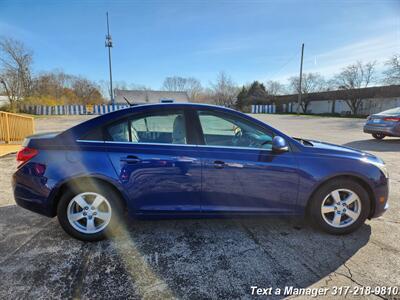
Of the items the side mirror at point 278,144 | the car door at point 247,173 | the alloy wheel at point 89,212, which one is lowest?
the alloy wheel at point 89,212

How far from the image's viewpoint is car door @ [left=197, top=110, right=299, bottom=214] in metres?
2.61

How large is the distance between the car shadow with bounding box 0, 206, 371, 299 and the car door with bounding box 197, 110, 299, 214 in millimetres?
419

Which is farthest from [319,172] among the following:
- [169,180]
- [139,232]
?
[139,232]

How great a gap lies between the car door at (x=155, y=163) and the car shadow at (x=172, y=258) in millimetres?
432

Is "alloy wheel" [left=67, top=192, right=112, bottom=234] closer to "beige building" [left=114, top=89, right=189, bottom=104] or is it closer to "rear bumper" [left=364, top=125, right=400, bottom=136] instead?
"rear bumper" [left=364, top=125, right=400, bottom=136]

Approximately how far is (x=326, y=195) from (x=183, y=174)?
5.65 feet

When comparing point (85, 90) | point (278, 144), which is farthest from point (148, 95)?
point (278, 144)

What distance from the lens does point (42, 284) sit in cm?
204

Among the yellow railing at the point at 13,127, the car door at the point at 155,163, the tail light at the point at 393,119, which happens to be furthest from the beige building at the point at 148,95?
the car door at the point at 155,163

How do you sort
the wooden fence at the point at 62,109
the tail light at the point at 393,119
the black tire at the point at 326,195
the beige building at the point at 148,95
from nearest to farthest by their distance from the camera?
the black tire at the point at 326,195 < the tail light at the point at 393,119 < the wooden fence at the point at 62,109 < the beige building at the point at 148,95

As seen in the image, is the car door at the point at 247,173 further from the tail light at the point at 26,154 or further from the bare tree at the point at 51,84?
the bare tree at the point at 51,84

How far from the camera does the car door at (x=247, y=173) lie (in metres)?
2.61

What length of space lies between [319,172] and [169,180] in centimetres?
173

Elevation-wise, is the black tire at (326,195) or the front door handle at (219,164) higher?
the front door handle at (219,164)
